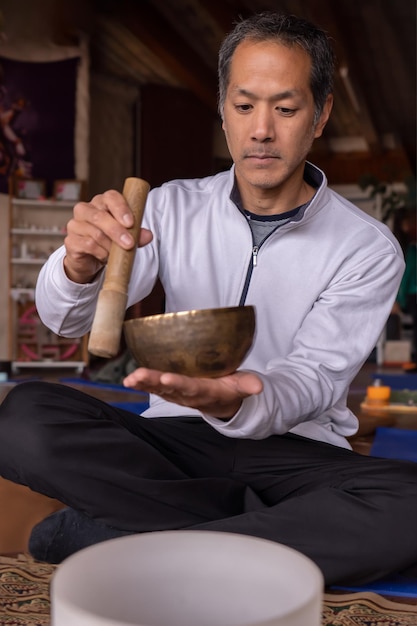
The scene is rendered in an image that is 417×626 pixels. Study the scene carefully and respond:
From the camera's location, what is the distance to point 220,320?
103cm

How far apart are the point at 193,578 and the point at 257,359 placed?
1094 millimetres

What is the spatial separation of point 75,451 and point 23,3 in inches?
243

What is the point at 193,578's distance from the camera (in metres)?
0.61

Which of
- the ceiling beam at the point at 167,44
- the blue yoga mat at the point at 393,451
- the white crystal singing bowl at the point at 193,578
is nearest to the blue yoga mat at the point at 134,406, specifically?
the blue yoga mat at the point at 393,451

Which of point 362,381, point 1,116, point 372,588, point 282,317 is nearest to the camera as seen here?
point 372,588

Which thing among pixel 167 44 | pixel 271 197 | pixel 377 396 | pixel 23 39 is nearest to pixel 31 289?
pixel 23 39

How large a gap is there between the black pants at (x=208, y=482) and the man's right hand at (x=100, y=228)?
319 mm

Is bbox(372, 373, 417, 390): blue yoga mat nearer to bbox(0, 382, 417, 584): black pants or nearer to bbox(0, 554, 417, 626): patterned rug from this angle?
bbox(0, 382, 417, 584): black pants

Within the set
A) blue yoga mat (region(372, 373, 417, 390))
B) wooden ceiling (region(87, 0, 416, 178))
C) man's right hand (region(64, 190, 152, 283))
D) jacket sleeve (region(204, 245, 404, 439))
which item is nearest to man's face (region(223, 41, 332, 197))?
jacket sleeve (region(204, 245, 404, 439))

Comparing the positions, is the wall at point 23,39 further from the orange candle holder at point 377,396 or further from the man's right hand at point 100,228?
the man's right hand at point 100,228

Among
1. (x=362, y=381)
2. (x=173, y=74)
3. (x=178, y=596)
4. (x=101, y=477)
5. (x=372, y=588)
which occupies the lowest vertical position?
(x=362, y=381)

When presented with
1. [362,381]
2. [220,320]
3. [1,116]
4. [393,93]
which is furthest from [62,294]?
[393,93]

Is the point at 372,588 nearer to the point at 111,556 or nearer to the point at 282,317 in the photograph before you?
the point at 282,317

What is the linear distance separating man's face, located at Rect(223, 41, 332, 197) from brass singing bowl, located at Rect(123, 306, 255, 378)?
2.14ft
